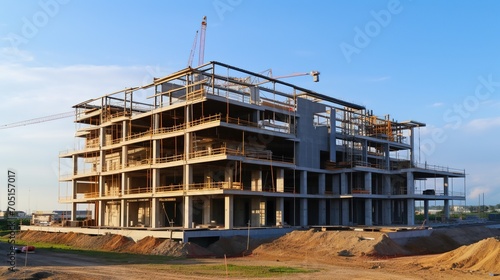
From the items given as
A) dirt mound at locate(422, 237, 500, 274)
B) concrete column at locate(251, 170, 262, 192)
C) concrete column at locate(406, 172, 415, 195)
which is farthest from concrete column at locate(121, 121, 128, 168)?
dirt mound at locate(422, 237, 500, 274)

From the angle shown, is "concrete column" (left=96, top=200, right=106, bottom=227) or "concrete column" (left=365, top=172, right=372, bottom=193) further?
"concrete column" (left=96, top=200, right=106, bottom=227)

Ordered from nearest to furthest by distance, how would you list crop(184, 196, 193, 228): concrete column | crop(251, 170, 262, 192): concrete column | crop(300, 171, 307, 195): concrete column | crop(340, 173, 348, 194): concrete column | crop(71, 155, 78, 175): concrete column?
crop(184, 196, 193, 228): concrete column, crop(251, 170, 262, 192): concrete column, crop(300, 171, 307, 195): concrete column, crop(340, 173, 348, 194): concrete column, crop(71, 155, 78, 175): concrete column

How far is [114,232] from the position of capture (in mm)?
45500

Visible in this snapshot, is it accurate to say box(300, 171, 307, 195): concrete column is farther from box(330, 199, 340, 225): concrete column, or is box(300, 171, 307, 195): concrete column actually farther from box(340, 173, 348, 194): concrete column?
box(330, 199, 340, 225): concrete column

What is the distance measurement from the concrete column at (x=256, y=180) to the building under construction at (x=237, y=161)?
0.13 metres

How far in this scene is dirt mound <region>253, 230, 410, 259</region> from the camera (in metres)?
35.1

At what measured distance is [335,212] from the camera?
57.0 m

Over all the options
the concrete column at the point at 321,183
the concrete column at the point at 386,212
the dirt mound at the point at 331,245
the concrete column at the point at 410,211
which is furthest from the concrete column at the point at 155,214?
the concrete column at the point at 410,211

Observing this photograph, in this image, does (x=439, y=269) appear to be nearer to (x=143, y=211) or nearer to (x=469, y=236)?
(x=469, y=236)

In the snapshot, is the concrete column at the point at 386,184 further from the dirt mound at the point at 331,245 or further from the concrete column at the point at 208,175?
the dirt mound at the point at 331,245

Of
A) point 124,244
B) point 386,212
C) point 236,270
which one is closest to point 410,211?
point 386,212

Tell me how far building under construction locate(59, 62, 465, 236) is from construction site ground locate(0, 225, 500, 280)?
246 inches

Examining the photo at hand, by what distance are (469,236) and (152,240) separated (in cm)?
2893

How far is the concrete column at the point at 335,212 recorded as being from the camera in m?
56.8
